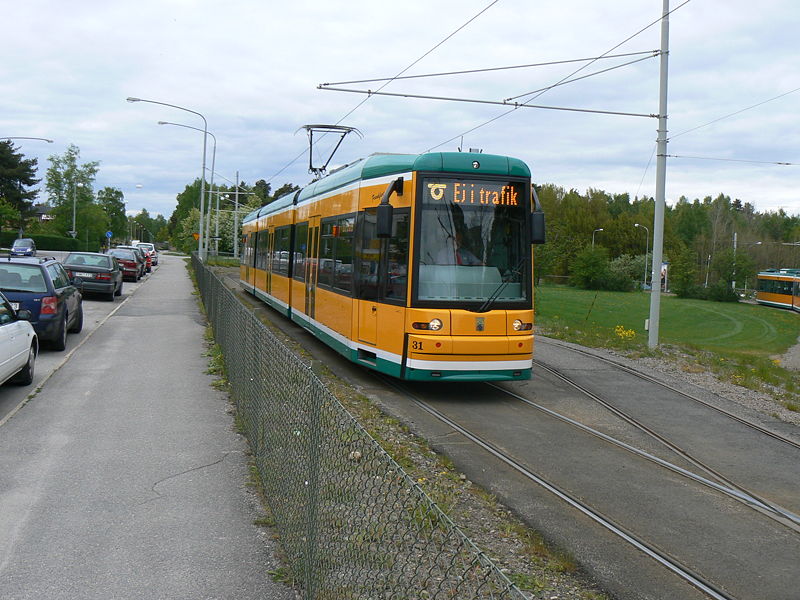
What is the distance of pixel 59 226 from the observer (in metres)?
76.6

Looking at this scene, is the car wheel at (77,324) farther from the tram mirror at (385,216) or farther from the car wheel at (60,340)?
the tram mirror at (385,216)

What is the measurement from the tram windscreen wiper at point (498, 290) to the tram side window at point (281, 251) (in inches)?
371

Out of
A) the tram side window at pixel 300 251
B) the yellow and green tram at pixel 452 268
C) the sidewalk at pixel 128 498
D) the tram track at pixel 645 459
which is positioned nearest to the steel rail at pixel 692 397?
the tram track at pixel 645 459

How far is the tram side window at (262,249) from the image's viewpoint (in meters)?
23.3

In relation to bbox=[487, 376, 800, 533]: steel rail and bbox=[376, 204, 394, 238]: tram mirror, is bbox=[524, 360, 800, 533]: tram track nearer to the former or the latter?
bbox=[487, 376, 800, 533]: steel rail

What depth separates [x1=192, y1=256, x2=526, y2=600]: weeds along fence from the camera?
9.09ft

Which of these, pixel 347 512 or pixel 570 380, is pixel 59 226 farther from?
pixel 347 512

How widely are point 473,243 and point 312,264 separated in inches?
217

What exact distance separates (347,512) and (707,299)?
88687mm

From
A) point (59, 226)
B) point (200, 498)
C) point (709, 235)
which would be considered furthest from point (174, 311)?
point (709, 235)

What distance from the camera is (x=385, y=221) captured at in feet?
33.2

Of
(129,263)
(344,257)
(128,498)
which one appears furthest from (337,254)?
(129,263)

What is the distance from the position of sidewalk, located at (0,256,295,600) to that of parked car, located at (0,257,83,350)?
8.65ft

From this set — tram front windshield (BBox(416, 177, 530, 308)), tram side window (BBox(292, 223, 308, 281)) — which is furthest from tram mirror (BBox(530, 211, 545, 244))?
tram side window (BBox(292, 223, 308, 281))
